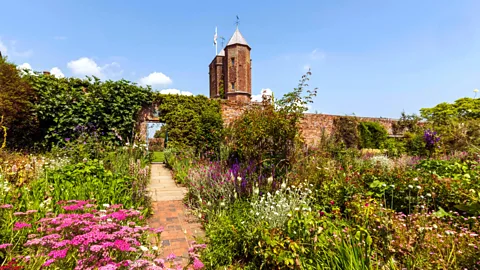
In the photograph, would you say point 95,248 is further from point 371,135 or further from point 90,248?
point 371,135

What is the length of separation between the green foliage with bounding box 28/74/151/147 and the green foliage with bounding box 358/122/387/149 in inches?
525

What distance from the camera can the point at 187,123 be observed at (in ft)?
31.5

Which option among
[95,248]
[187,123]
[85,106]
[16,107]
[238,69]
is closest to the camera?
[95,248]

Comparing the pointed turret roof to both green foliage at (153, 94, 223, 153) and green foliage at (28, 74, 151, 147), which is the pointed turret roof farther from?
green foliage at (28, 74, 151, 147)

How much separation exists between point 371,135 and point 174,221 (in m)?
15.0

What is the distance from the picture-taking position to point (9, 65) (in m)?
6.63

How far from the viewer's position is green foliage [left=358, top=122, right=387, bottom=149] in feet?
47.6

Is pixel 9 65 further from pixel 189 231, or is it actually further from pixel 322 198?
pixel 322 198

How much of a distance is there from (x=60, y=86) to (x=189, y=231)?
787cm

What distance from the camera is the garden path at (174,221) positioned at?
260 cm

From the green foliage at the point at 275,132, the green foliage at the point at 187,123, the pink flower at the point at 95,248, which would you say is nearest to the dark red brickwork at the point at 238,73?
the green foliage at the point at 187,123

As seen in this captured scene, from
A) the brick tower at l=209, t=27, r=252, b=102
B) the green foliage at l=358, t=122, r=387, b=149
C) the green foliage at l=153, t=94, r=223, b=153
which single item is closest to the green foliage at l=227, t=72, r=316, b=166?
the green foliage at l=153, t=94, r=223, b=153

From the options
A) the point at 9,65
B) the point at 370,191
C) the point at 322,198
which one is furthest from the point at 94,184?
the point at 9,65

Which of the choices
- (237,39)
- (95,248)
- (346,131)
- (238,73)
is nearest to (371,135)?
(346,131)
